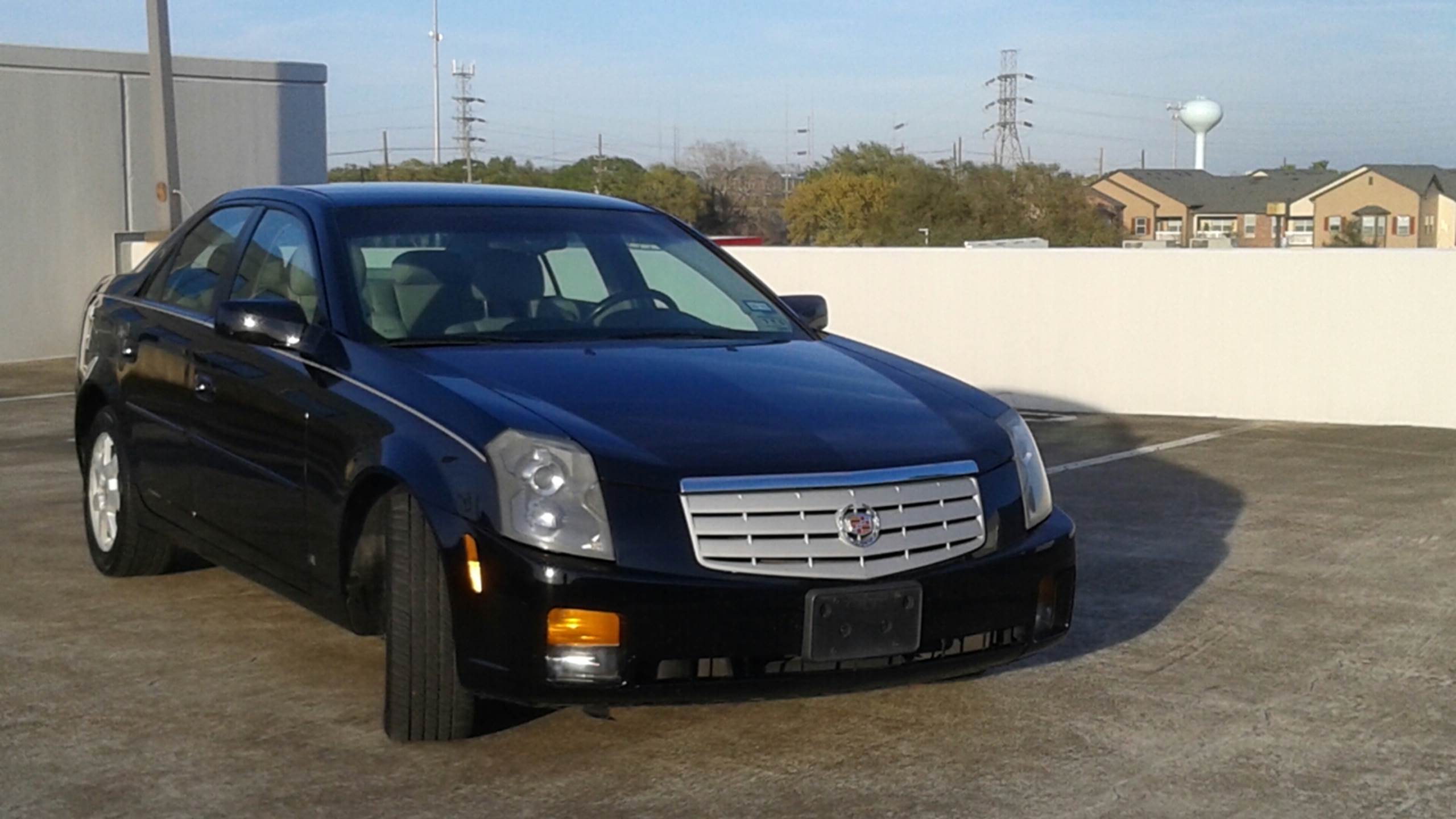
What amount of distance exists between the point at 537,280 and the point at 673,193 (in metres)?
50.8

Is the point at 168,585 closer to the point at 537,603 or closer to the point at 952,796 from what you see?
the point at 537,603

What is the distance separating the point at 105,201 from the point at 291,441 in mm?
16136

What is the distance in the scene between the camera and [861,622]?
4363 millimetres

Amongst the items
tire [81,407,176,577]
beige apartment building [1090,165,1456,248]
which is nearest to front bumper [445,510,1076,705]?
tire [81,407,176,577]

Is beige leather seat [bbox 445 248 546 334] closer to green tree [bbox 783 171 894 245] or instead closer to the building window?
green tree [bbox 783 171 894 245]

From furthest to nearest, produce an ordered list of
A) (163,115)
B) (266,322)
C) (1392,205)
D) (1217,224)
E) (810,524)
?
1. (1217,224)
2. (1392,205)
3. (163,115)
4. (266,322)
5. (810,524)

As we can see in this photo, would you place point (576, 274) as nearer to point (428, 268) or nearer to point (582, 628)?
point (428, 268)

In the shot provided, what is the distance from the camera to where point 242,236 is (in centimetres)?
619

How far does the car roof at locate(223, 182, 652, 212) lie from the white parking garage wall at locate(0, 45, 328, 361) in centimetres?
1369

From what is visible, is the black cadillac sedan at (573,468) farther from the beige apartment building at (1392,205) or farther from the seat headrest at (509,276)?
the beige apartment building at (1392,205)

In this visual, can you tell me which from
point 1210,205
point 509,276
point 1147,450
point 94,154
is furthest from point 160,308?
point 1210,205

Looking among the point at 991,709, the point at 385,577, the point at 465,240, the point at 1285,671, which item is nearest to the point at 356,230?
the point at 465,240

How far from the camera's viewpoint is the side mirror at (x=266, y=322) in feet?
17.0

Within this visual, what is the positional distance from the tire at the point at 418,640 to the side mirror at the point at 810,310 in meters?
1.95
